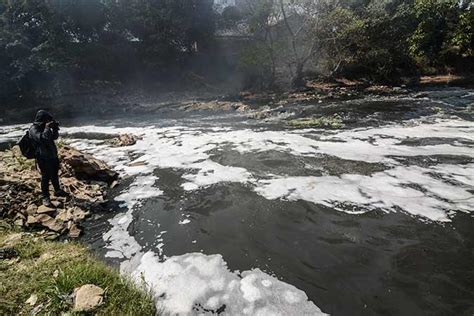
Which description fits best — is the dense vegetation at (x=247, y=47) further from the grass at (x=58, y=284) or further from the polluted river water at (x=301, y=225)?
the grass at (x=58, y=284)

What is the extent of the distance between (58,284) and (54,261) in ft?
2.58

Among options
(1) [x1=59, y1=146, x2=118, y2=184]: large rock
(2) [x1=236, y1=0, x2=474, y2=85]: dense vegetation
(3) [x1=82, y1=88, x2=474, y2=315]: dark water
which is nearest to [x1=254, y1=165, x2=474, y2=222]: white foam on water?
(3) [x1=82, y1=88, x2=474, y2=315]: dark water

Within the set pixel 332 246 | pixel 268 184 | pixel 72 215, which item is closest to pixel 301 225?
pixel 332 246

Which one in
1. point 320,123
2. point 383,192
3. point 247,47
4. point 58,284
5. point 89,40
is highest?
point 89,40

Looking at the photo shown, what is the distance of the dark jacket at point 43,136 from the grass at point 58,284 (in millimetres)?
2103

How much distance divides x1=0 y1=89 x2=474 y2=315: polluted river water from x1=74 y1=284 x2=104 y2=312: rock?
612 mm

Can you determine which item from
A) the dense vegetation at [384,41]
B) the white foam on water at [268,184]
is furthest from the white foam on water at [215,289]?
the dense vegetation at [384,41]

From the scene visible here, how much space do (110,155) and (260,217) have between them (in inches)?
253

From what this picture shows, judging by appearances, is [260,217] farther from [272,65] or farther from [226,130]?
[272,65]

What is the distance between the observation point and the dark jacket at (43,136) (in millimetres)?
5500

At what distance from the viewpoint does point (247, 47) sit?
84.4ft

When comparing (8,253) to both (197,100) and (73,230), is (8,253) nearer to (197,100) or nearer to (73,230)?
(73,230)

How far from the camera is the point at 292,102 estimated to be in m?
18.7

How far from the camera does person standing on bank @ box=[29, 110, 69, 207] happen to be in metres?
5.50
